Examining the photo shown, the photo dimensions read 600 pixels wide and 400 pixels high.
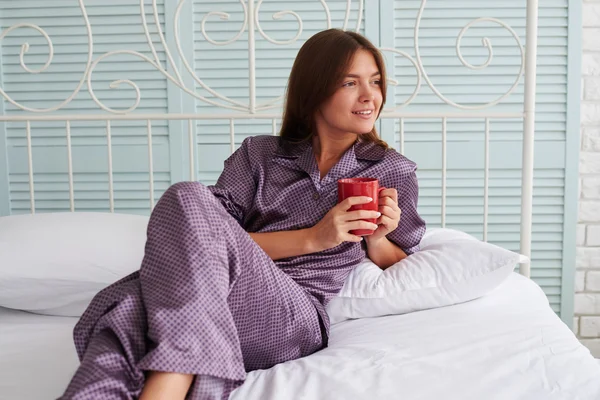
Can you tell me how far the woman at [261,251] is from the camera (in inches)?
37.5

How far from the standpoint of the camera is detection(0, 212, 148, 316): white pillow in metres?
1.50

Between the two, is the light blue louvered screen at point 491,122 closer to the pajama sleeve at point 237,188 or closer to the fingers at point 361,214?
the pajama sleeve at point 237,188

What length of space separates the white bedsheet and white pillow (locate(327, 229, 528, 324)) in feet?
0.08

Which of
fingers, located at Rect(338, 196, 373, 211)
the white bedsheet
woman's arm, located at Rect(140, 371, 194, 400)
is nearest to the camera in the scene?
woman's arm, located at Rect(140, 371, 194, 400)

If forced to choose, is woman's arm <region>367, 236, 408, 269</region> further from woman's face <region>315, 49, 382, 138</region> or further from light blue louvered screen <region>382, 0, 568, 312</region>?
light blue louvered screen <region>382, 0, 568, 312</region>

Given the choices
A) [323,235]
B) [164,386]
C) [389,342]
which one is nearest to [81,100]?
[323,235]

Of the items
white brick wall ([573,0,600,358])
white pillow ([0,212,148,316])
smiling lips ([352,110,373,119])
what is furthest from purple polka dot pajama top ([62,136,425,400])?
white brick wall ([573,0,600,358])

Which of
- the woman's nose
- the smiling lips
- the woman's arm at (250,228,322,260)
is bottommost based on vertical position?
the woman's arm at (250,228,322,260)

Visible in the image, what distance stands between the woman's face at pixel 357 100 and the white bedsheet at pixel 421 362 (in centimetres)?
38

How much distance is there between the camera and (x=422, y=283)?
54.2 inches

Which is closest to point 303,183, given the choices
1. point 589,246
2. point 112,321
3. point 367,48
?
point 367,48

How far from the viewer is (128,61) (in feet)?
8.45

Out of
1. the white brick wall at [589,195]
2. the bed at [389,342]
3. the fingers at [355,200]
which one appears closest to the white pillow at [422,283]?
the bed at [389,342]

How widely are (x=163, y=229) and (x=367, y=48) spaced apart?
0.63 meters
